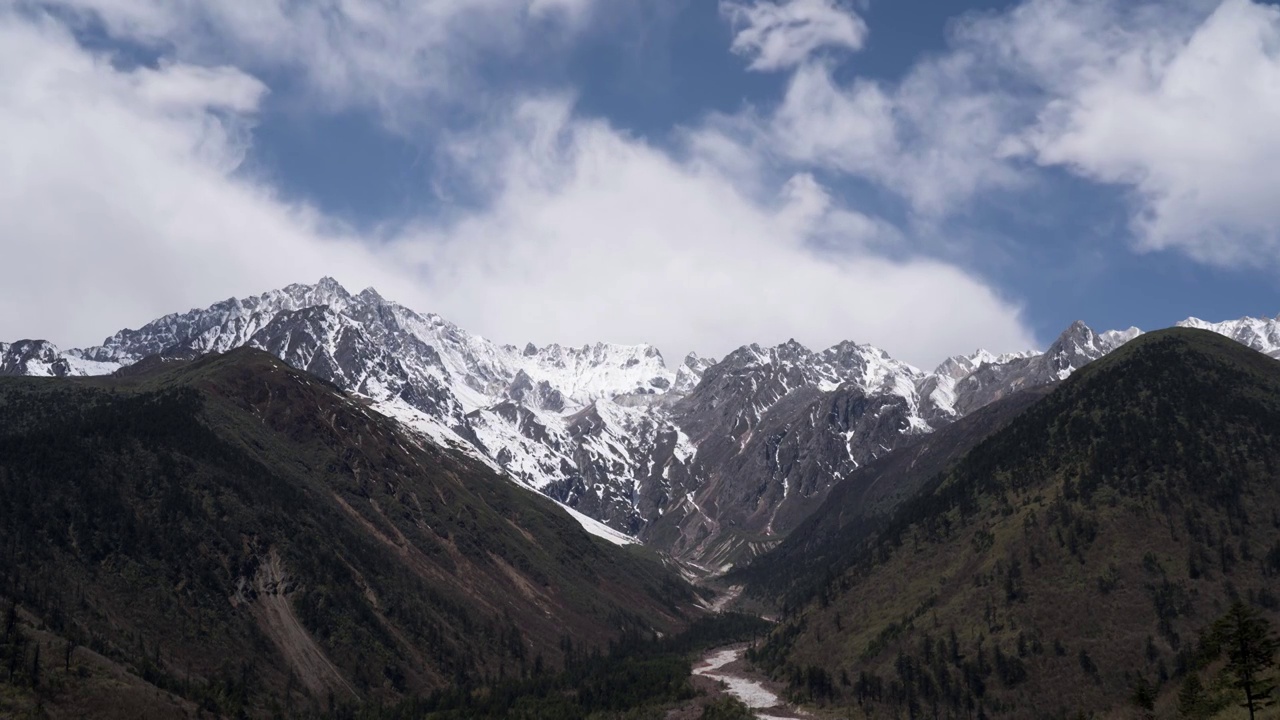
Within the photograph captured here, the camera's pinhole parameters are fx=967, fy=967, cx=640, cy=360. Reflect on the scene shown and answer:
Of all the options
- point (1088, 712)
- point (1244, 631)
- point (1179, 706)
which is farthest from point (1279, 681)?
point (1088, 712)

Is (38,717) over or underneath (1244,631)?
underneath

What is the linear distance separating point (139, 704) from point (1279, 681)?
572 feet

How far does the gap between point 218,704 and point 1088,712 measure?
17686cm

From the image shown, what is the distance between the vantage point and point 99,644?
188 m

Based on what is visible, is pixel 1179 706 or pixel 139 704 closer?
pixel 1179 706

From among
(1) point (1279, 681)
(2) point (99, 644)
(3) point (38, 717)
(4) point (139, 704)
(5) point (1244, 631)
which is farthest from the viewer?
(2) point (99, 644)

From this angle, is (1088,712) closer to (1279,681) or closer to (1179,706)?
(1179,706)

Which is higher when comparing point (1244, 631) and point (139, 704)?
point (1244, 631)

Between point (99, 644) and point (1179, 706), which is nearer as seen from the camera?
point (1179, 706)

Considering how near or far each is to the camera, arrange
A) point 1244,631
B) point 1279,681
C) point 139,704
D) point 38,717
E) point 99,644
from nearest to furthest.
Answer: point 1244,631 < point 1279,681 < point 38,717 < point 139,704 < point 99,644

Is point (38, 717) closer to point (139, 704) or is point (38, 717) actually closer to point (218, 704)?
point (139, 704)

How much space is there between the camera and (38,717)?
14575 centimetres

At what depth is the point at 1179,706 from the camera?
151 meters

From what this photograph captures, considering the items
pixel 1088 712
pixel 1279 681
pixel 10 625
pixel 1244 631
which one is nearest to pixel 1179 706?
pixel 1279 681
